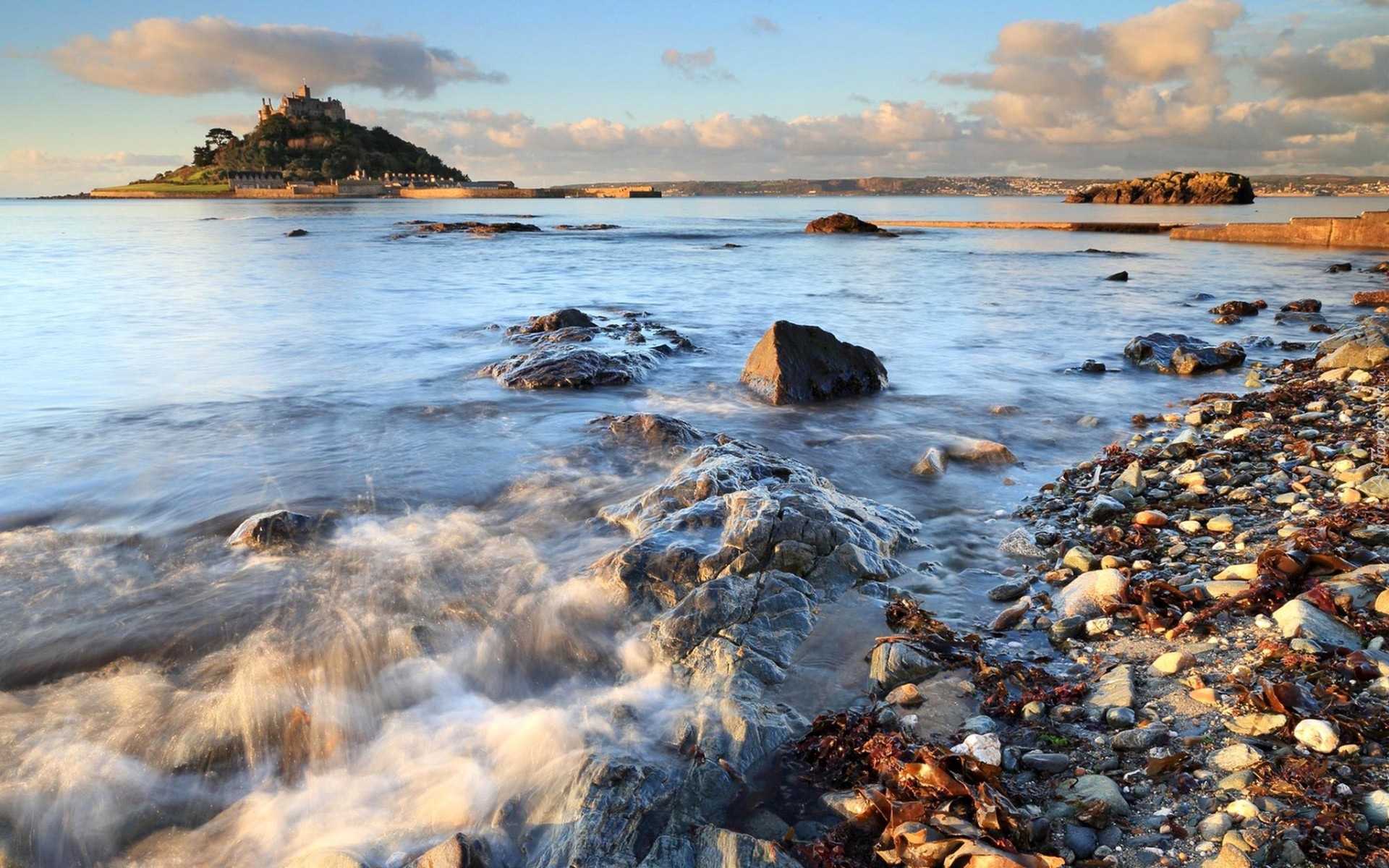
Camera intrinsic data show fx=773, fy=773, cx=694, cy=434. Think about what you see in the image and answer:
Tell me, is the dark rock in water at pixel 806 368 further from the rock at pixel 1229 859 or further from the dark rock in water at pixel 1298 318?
the dark rock in water at pixel 1298 318

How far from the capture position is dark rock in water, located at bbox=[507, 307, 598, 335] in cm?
1283

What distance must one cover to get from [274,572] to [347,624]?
91 centimetres

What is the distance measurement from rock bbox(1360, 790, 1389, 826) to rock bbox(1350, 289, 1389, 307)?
59.5 ft

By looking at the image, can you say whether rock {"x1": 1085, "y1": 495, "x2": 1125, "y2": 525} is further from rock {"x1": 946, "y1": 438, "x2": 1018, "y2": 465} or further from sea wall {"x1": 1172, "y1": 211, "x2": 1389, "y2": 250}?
sea wall {"x1": 1172, "y1": 211, "x2": 1389, "y2": 250}

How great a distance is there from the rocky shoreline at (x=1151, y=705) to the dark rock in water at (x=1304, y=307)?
12568 millimetres

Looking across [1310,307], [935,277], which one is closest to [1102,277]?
[935,277]

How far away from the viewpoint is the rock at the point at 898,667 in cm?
346

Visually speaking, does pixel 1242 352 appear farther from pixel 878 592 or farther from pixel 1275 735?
pixel 1275 735

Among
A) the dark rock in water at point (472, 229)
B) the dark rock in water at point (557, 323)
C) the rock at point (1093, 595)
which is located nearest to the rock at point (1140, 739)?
the rock at point (1093, 595)

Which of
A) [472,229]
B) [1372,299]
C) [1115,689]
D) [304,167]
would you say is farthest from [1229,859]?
[304,167]

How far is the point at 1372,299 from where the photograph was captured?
626 inches

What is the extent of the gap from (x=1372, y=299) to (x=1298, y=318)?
2.98 meters

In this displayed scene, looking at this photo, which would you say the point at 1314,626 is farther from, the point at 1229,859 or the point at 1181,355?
the point at 1181,355

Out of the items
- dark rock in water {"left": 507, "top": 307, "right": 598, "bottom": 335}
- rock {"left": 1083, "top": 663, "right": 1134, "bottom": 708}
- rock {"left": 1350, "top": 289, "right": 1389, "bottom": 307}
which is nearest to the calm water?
dark rock in water {"left": 507, "top": 307, "right": 598, "bottom": 335}
